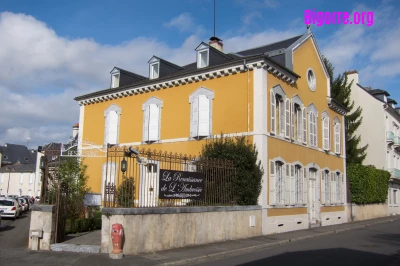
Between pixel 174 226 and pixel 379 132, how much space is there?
97.4 ft

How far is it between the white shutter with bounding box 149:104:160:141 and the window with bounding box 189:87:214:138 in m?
2.34

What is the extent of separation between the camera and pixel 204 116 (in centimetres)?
1825

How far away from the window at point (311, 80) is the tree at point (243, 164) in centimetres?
726

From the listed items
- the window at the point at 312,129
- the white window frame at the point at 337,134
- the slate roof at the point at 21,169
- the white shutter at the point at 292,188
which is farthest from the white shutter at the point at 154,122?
the slate roof at the point at 21,169

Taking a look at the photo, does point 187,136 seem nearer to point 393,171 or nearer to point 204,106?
point 204,106

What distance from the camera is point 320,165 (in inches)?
872

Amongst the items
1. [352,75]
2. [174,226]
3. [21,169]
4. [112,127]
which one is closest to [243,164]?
[174,226]

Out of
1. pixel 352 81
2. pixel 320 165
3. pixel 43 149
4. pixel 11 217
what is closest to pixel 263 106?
pixel 320 165

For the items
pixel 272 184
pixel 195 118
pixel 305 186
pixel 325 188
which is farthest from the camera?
pixel 325 188

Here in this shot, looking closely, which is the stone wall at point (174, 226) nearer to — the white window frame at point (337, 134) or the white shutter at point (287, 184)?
the white shutter at point (287, 184)

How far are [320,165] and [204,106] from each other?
8.40 metres

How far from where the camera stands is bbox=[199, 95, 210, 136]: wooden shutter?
1806 cm

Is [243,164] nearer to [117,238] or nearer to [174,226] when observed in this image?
[174,226]

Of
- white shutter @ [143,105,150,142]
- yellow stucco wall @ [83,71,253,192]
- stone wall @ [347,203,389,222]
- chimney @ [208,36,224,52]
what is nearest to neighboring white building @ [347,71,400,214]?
stone wall @ [347,203,389,222]
